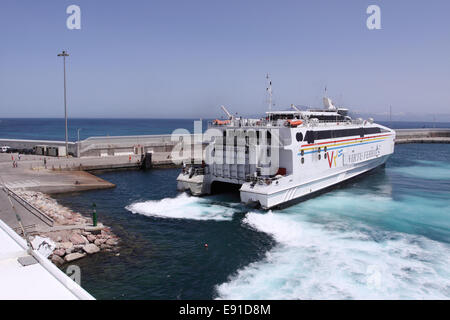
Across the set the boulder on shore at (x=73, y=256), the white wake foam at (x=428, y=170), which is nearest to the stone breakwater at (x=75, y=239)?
the boulder on shore at (x=73, y=256)

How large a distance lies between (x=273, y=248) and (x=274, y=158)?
8.37 meters

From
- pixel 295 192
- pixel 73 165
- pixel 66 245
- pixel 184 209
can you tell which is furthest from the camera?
pixel 73 165

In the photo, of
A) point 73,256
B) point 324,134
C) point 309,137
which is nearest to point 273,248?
point 73,256

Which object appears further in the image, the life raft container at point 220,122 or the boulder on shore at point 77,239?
the life raft container at point 220,122

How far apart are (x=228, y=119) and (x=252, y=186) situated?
769 centimetres

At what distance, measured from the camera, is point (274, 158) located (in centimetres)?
2327

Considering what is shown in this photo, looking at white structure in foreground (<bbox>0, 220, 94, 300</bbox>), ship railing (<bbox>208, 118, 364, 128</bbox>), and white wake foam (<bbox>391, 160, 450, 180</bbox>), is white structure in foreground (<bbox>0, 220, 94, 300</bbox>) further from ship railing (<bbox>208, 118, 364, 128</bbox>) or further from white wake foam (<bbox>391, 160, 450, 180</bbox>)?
white wake foam (<bbox>391, 160, 450, 180</bbox>)

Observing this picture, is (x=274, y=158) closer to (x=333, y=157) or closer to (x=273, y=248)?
(x=333, y=157)

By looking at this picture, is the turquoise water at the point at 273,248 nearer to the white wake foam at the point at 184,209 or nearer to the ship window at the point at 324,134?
the white wake foam at the point at 184,209

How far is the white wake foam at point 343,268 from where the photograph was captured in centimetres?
1228

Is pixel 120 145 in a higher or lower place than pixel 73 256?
higher
